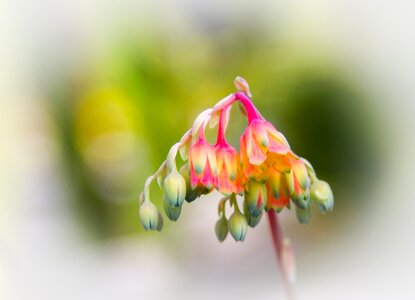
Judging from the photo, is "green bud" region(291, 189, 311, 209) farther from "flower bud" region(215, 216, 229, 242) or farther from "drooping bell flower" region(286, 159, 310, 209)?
"flower bud" region(215, 216, 229, 242)

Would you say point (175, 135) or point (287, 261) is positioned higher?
point (175, 135)

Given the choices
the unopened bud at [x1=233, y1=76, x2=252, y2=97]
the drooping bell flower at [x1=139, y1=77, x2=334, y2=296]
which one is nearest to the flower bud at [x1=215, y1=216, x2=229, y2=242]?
the drooping bell flower at [x1=139, y1=77, x2=334, y2=296]

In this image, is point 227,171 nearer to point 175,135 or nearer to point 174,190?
point 174,190

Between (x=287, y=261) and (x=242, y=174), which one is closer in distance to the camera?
(x=242, y=174)

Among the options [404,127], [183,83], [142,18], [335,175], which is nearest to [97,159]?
[183,83]

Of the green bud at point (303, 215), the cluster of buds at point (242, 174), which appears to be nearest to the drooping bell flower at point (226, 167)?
the cluster of buds at point (242, 174)

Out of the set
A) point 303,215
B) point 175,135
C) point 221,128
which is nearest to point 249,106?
point 221,128
